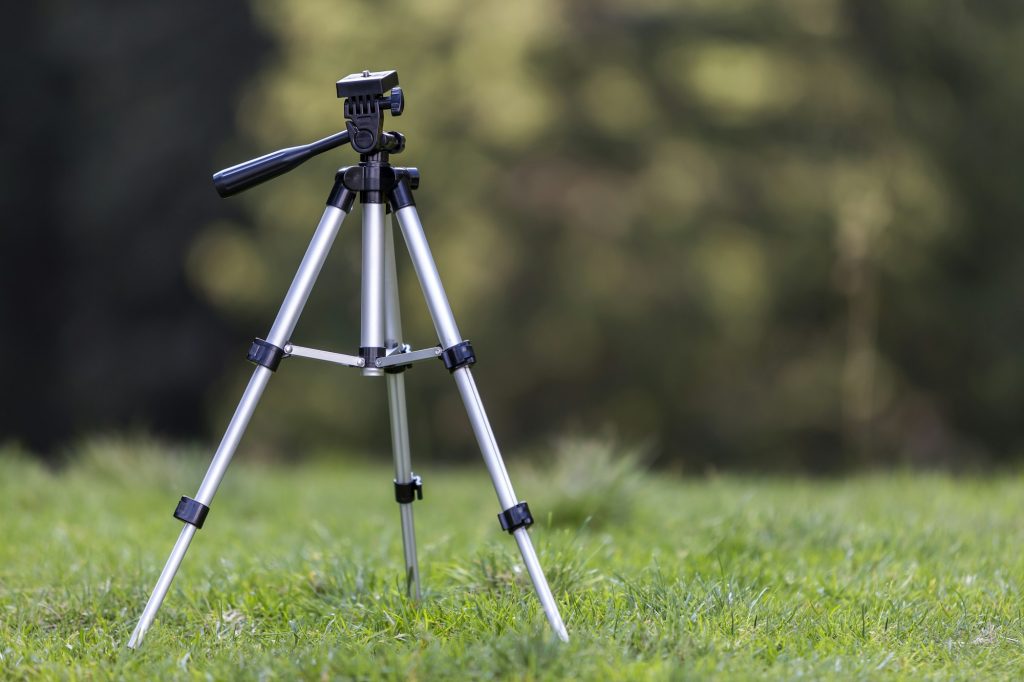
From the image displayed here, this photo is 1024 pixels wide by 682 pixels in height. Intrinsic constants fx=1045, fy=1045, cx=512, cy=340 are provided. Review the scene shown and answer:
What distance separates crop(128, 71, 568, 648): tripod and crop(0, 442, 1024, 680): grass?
0.26m

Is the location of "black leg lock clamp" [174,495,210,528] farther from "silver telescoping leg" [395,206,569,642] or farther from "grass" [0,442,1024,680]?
"silver telescoping leg" [395,206,569,642]

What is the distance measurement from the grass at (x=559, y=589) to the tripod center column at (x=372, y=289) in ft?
2.12

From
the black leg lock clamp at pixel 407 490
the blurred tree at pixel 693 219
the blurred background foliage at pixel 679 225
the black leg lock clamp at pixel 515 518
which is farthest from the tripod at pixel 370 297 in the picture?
the blurred tree at pixel 693 219

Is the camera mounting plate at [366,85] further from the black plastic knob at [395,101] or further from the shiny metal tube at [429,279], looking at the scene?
the shiny metal tube at [429,279]

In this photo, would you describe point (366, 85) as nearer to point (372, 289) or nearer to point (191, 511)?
point (372, 289)

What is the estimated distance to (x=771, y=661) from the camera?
228 centimetres

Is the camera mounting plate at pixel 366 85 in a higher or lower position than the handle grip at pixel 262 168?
higher

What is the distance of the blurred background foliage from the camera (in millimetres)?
8562

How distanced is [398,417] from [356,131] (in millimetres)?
691

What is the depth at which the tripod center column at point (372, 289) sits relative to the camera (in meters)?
2.39

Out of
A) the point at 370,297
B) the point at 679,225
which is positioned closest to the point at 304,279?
the point at 370,297

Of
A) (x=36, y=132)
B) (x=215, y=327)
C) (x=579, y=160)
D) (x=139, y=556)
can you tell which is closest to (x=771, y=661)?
(x=139, y=556)

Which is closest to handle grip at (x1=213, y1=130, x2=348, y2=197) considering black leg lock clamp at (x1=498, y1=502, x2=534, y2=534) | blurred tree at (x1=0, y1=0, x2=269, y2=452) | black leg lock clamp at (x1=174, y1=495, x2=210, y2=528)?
black leg lock clamp at (x1=174, y1=495, x2=210, y2=528)

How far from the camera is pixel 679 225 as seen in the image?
8.76m
